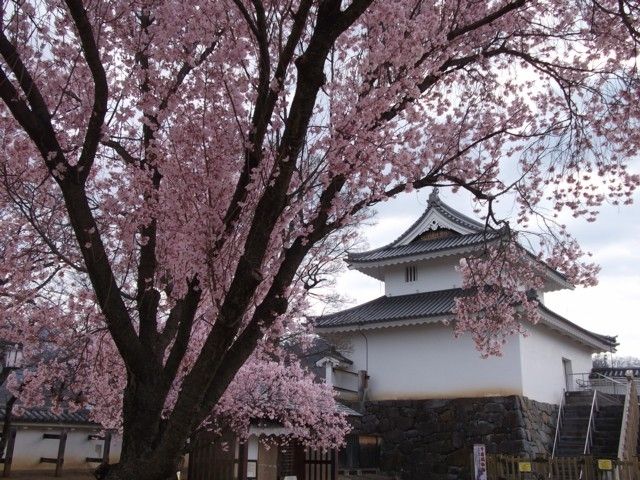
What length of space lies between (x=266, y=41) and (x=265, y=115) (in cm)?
65

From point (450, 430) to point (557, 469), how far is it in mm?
5313

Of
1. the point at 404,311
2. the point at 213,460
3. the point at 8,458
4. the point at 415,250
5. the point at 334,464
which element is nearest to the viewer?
the point at 213,460

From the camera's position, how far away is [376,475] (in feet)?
62.1

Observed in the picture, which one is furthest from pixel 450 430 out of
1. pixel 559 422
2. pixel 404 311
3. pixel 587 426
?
pixel 587 426

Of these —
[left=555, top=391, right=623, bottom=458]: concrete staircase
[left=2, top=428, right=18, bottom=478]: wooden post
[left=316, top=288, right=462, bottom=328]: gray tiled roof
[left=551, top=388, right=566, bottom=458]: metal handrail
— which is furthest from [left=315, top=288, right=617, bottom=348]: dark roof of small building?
[left=2, top=428, right=18, bottom=478]: wooden post

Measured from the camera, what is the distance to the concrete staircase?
17.7 m

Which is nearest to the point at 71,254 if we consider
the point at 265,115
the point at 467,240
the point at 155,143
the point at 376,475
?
the point at 155,143

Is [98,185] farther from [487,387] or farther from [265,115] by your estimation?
[487,387]

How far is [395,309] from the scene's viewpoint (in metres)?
21.5

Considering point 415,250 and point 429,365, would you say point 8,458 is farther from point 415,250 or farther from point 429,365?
point 415,250

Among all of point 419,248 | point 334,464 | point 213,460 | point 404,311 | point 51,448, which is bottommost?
point 51,448

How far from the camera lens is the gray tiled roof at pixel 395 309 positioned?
1994 cm

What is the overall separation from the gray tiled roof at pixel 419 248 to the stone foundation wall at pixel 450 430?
5.58 m

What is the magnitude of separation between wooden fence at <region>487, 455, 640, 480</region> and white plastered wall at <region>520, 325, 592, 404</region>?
455 cm
